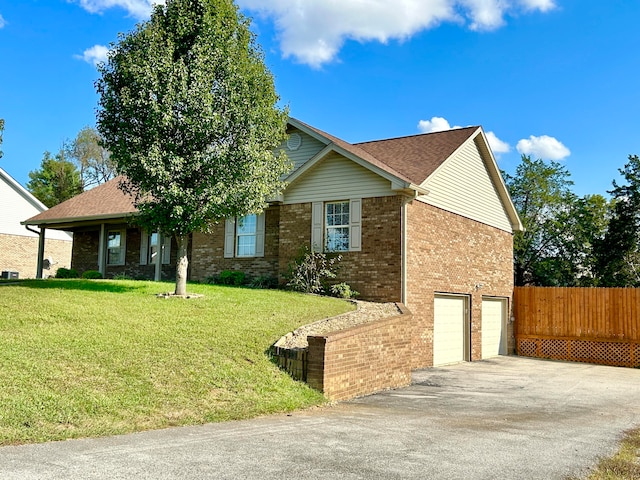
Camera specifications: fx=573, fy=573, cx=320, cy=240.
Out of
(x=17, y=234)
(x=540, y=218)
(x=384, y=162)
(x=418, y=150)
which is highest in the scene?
(x=418, y=150)

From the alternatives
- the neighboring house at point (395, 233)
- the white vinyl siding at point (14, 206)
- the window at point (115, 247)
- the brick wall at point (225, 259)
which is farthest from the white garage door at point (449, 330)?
the white vinyl siding at point (14, 206)

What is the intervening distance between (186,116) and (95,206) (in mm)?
12032

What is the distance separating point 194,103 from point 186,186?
1923 millimetres

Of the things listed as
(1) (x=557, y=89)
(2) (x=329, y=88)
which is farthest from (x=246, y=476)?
(1) (x=557, y=89)

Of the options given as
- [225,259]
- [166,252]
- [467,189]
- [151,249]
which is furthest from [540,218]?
[151,249]

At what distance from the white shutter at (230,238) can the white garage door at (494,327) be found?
8.92 m

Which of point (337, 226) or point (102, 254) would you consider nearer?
point (337, 226)

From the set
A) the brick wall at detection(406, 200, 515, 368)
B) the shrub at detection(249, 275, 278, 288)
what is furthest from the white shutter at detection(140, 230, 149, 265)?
the brick wall at detection(406, 200, 515, 368)

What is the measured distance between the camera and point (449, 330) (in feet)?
58.6

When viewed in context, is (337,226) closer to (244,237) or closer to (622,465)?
(244,237)

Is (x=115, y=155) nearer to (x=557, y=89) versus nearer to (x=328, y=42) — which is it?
(x=328, y=42)

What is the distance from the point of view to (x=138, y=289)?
Result: 48.1ft

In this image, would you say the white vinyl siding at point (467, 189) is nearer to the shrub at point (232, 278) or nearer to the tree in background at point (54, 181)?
the shrub at point (232, 278)

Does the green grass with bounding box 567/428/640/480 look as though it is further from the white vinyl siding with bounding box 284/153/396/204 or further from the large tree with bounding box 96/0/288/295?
the white vinyl siding with bounding box 284/153/396/204
